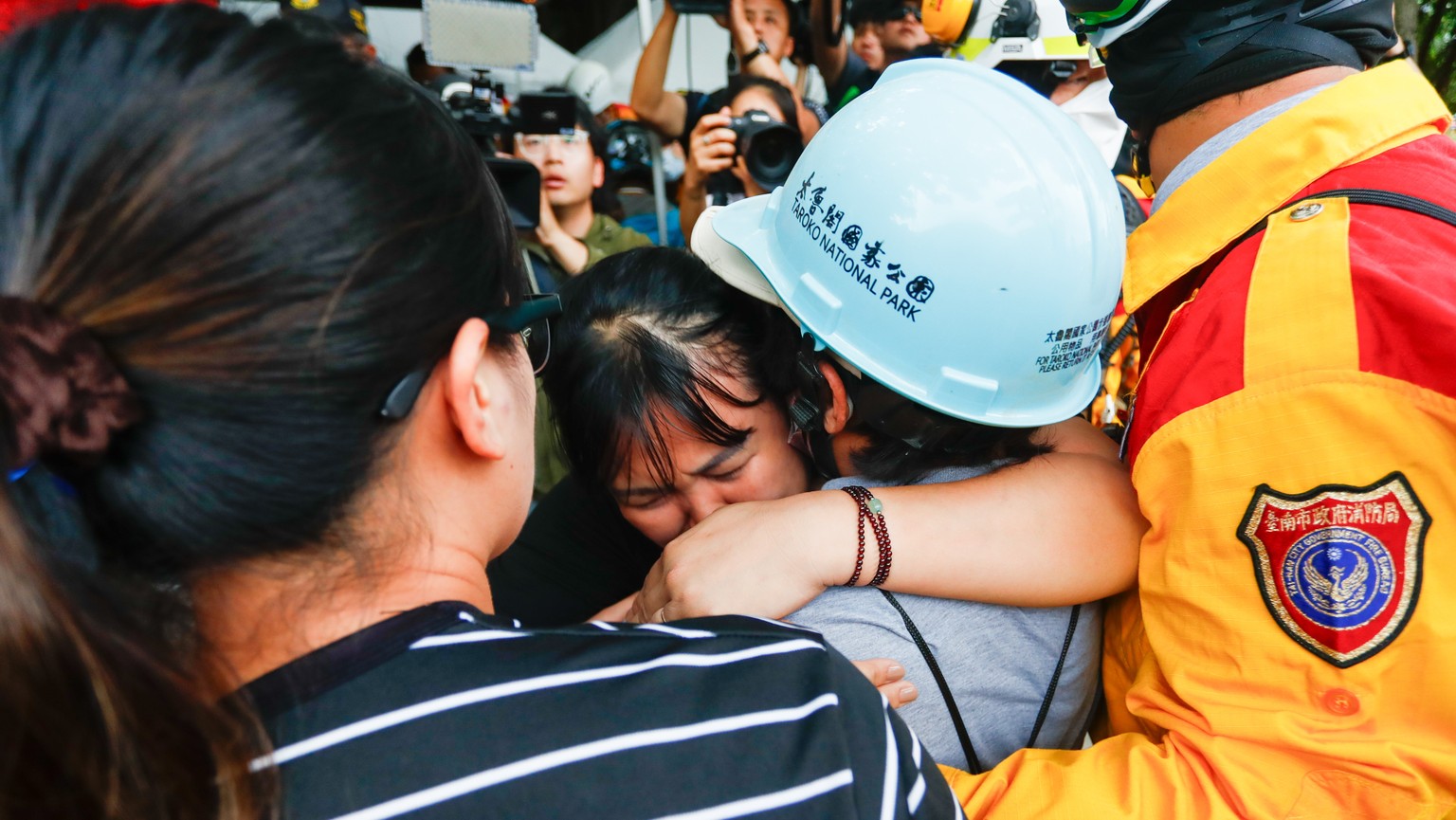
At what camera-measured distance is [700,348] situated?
1.70 metres

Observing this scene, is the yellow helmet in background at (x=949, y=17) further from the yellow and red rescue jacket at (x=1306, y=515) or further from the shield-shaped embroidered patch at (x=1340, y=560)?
the shield-shaped embroidered patch at (x=1340, y=560)

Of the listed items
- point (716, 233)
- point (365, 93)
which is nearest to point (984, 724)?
point (716, 233)

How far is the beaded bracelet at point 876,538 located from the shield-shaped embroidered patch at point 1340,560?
460 mm

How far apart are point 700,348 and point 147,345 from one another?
1.07 meters

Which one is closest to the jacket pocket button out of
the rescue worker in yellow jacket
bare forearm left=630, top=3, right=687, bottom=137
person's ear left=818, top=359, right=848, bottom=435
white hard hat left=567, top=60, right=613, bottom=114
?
the rescue worker in yellow jacket

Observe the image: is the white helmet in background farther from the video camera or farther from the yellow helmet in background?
the video camera

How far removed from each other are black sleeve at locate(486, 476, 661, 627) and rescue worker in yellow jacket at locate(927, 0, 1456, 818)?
0.99 metres

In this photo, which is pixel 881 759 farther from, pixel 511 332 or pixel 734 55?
pixel 734 55

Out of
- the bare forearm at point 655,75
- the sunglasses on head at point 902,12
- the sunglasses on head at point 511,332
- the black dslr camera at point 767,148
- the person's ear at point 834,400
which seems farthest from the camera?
the sunglasses on head at point 902,12

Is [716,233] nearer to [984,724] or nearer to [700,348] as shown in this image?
[700,348]

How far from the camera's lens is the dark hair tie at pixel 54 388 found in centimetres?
67

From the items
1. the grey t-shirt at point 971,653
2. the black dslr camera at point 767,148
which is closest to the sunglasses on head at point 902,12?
the black dslr camera at point 767,148

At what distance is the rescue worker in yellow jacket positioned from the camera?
102cm

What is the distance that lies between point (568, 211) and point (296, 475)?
11.2 feet
